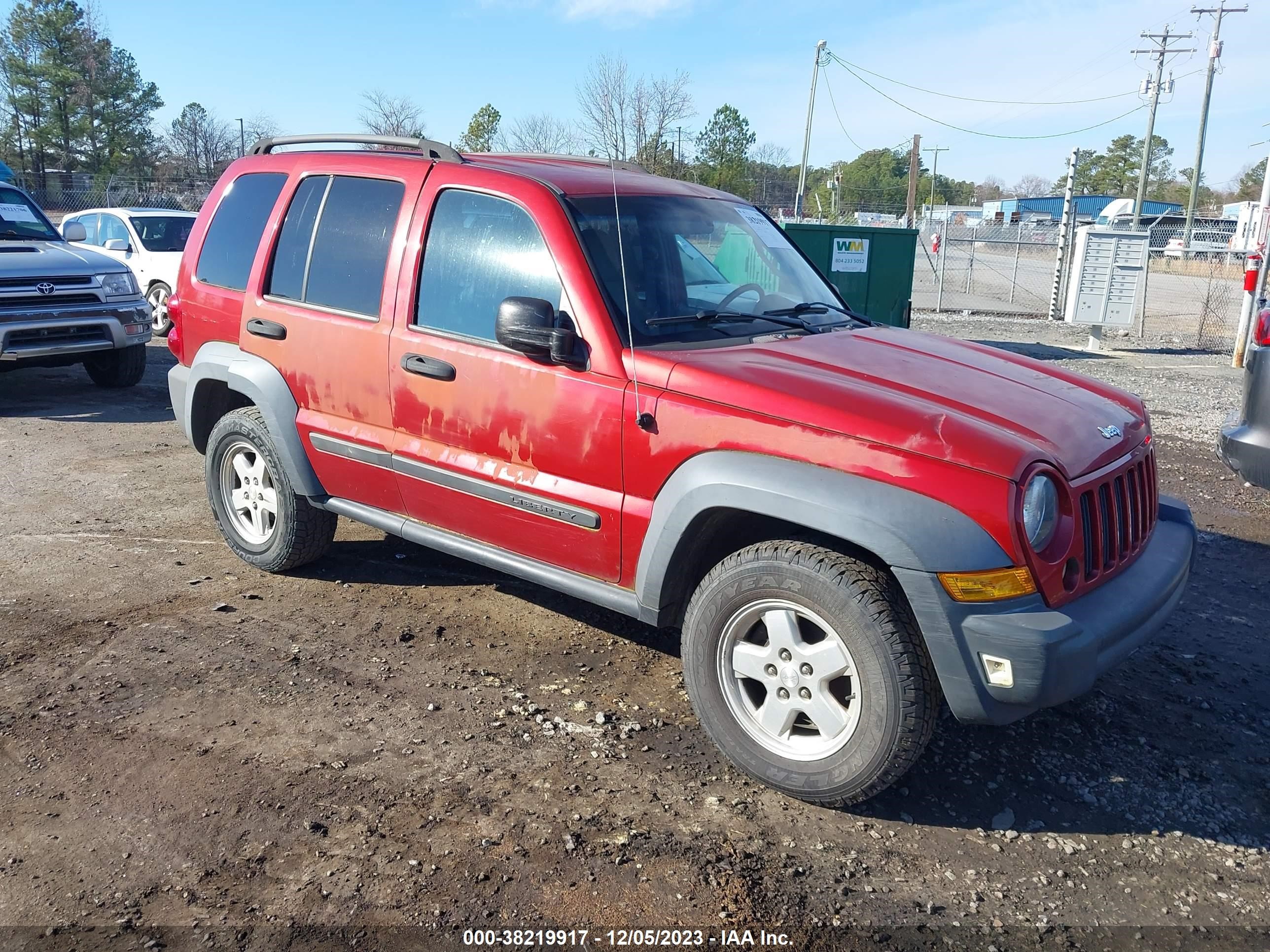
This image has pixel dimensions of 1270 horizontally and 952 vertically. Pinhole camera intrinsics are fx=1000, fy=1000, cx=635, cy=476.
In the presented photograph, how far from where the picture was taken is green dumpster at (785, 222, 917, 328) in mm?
11938

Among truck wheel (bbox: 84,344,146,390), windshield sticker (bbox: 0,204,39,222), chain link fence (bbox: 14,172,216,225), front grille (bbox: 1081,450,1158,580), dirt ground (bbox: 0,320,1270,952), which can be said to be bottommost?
dirt ground (bbox: 0,320,1270,952)

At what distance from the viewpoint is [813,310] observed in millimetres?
4355

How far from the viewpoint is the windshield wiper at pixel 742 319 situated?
3.78 metres

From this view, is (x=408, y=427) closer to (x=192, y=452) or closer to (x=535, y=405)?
(x=535, y=405)

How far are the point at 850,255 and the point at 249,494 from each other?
886cm

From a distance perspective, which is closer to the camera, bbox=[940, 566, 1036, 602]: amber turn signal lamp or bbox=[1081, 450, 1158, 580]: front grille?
bbox=[940, 566, 1036, 602]: amber turn signal lamp

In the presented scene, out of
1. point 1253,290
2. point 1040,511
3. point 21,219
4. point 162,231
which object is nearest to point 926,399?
point 1040,511

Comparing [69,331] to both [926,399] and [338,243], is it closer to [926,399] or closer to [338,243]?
[338,243]

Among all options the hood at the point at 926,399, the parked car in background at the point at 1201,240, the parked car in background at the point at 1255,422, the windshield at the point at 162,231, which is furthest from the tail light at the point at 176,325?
the parked car in background at the point at 1201,240

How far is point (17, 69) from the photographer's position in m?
44.0

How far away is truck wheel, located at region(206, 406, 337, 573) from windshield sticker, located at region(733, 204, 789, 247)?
2.42 meters

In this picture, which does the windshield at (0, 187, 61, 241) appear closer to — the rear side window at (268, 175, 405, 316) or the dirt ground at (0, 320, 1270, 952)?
the dirt ground at (0, 320, 1270, 952)

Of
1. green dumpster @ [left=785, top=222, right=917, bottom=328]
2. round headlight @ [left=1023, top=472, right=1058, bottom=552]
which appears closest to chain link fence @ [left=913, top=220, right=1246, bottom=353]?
green dumpster @ [left=785, top=222, right=917, bottom=328]

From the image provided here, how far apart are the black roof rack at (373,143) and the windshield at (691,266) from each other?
747mm
